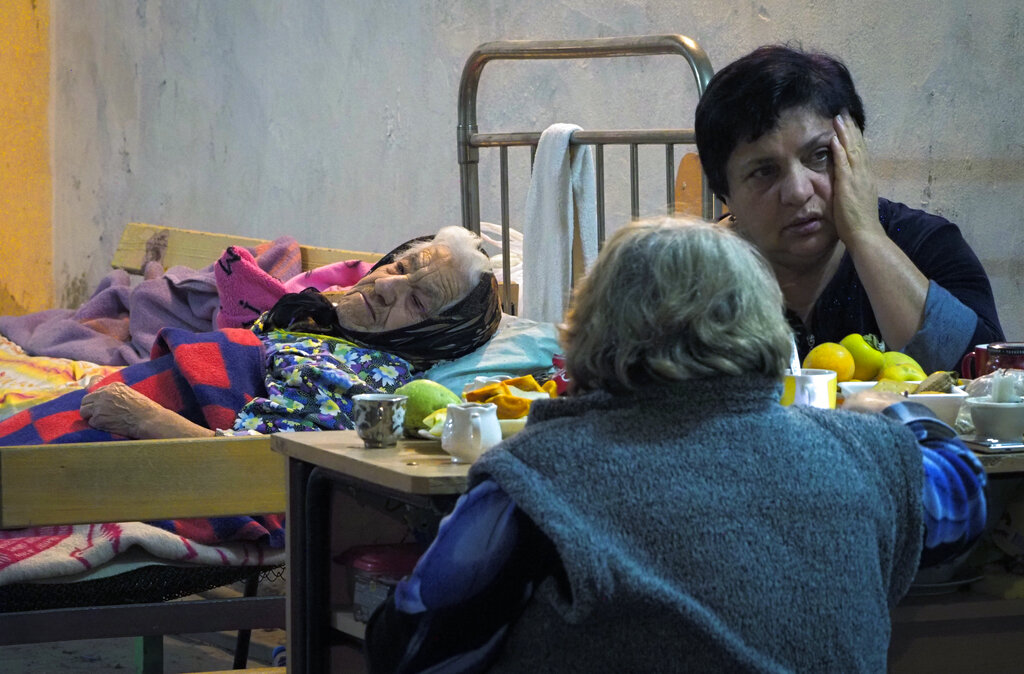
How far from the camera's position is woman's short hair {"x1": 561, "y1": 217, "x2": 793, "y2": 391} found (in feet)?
3.88

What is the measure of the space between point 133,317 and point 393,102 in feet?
4.67

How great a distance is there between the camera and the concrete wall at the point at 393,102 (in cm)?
327

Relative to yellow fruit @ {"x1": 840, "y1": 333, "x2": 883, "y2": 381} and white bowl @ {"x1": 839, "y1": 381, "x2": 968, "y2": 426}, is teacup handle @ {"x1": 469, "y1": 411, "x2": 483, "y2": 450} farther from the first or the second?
yellow fruit @ {"x1": 840, "y1": 333, "x2": 883, "y2": 381}

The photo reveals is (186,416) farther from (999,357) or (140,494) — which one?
(999,357)

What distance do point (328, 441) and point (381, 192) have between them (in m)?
3.14

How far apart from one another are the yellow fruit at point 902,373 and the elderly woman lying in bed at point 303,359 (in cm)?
129

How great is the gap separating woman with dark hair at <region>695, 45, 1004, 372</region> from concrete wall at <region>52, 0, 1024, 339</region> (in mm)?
1006

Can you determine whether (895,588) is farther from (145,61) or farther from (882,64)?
(145,61)

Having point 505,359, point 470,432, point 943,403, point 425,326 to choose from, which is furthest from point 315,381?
point 943,403

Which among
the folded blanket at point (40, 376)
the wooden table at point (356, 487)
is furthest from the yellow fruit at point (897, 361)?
the folded blanket at point (40, 376)

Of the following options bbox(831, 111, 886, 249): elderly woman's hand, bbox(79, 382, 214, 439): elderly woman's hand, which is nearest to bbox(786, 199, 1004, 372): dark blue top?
bbox(831, 111, 886, 249): elderly woman's hand

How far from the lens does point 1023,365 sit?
1701 mm

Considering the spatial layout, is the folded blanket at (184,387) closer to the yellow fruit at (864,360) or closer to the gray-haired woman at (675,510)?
the yellow fruit at (864,360)

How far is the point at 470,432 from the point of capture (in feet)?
4.98
